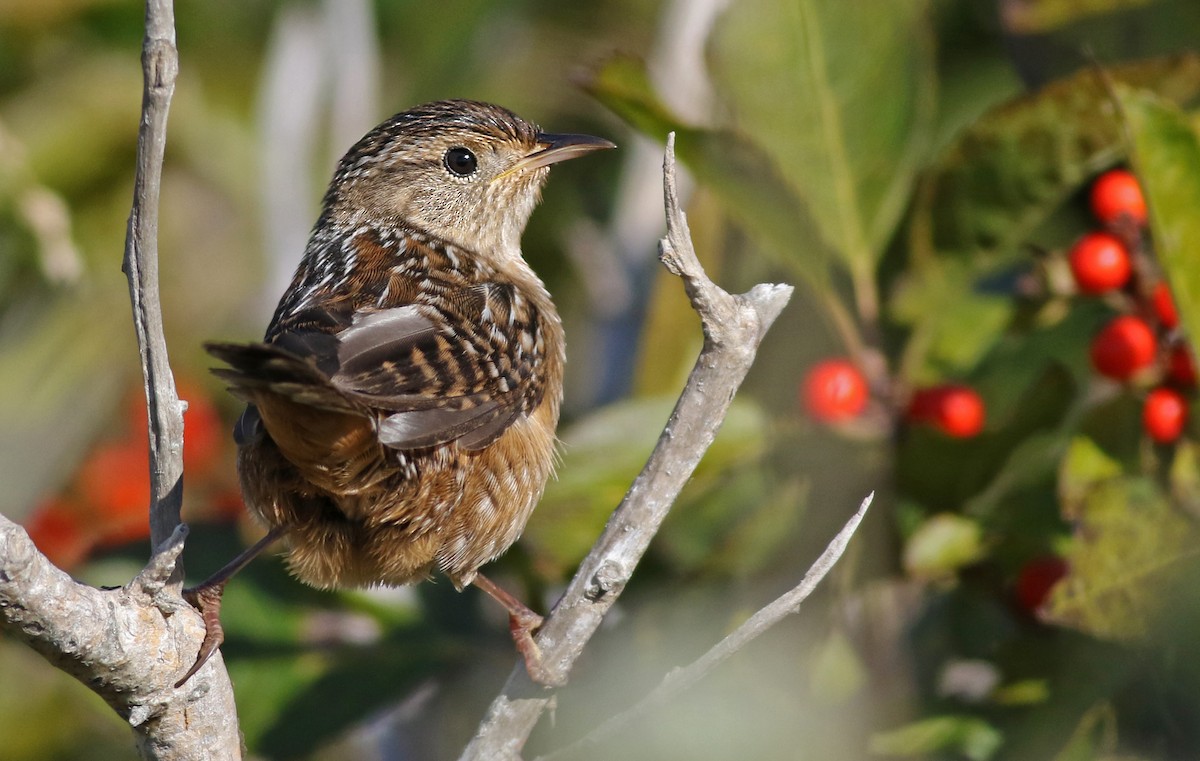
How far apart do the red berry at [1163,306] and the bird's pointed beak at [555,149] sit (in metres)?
1.50

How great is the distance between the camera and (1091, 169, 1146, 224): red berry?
11.4ft

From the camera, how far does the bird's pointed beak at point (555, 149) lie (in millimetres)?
4000

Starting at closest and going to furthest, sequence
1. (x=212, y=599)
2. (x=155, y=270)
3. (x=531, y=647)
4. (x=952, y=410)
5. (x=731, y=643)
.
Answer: (x=155, y=270) < (x=731, y=643) < (x=531, y=647) < (x=212, y=599) < (x=952, y=410)

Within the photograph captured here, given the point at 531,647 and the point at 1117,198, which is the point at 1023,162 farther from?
the point at 531,647

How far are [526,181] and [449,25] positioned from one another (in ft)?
5.14

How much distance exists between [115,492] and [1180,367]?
10.9 feet

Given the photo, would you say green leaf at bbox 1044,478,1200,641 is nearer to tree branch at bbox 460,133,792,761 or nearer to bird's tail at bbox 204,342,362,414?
tree branch at bbox 460,133,792,761

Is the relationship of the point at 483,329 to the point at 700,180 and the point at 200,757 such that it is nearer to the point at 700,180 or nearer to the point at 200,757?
the point at 700,180

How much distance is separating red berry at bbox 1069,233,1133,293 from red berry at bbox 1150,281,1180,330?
0.31 feet

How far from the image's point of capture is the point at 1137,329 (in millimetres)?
3330

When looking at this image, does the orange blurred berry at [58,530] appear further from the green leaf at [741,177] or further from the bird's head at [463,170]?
the green leaf at [741,177]

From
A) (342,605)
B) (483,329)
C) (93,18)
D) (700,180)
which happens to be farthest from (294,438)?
Answer: (93,18)

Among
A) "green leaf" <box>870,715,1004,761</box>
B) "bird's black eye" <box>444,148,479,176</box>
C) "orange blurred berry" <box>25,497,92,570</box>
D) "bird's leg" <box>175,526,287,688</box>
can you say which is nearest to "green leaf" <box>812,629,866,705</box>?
"green leaf" <box>870,715,1004,761</box>

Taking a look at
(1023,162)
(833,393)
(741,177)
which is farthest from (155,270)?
(1023,162)
